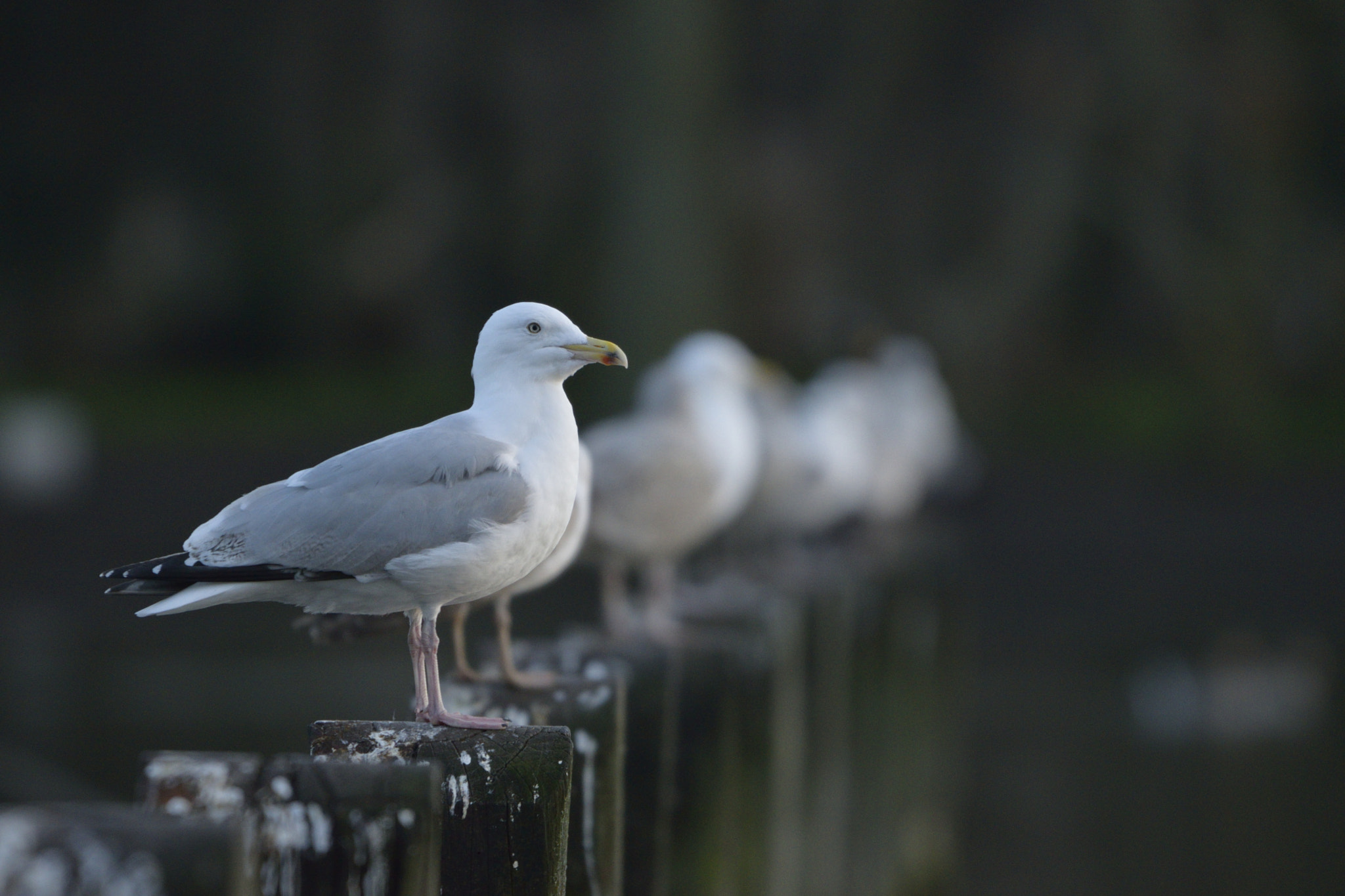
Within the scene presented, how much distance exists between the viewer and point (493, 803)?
179cm

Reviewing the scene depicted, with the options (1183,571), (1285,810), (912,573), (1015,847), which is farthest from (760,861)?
(1183,571)

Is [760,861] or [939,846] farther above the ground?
[760,861]

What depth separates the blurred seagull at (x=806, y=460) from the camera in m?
6.01

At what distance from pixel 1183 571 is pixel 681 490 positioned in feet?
27.9

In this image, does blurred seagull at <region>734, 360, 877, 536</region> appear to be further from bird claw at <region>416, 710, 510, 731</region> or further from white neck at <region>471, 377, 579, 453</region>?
bird claw at <region>416, 710, 510, 731</region>

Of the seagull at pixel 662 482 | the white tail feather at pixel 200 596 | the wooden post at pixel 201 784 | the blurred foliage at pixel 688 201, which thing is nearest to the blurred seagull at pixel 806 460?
the seagull at pixel 662 482

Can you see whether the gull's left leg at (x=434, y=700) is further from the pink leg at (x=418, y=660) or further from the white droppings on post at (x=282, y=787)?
the white droppings on post at (x=282, y=787)

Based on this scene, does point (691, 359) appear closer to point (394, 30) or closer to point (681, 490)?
point (681, 490)

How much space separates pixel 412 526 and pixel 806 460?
412 cm

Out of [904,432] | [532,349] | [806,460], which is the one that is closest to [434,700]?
[532,349]

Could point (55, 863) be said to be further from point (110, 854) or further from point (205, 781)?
point (205, 781)

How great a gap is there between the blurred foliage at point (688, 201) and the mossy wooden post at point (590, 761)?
6.50 m

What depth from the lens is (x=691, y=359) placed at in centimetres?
501

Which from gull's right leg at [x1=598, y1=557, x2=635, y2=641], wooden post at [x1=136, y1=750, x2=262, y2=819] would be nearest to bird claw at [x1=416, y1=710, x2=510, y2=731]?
wooden post at [x1=136, y1=750, x2=262, y2=819]
